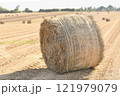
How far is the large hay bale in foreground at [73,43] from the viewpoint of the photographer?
23.5ft

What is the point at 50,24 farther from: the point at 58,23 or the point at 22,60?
the point at 22,60

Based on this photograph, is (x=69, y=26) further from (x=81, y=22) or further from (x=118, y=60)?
(x=118, y=60)

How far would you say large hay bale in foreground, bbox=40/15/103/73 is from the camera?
23.5 ft

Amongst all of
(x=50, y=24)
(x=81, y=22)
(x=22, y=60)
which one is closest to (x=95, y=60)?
(x=81, y=22)

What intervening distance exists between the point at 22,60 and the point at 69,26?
318cm

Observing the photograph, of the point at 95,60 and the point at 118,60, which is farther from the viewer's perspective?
the point at 118,60

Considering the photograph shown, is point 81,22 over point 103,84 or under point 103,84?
over

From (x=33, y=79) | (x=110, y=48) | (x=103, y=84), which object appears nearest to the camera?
(x=103, y=84)

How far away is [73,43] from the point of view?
23.6 ft

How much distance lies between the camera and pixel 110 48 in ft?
38.9

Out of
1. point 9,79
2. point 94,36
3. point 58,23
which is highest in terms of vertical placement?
point 58,23

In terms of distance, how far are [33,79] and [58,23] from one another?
2.09m

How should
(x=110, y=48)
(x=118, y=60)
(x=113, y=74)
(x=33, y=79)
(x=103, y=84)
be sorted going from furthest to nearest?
(x=110, y=48) → (x=118, y=60) → (x=113, y=74) → (x=33, y=79) → (x=103, y=84)

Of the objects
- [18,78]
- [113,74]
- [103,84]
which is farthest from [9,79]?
[113,74]
